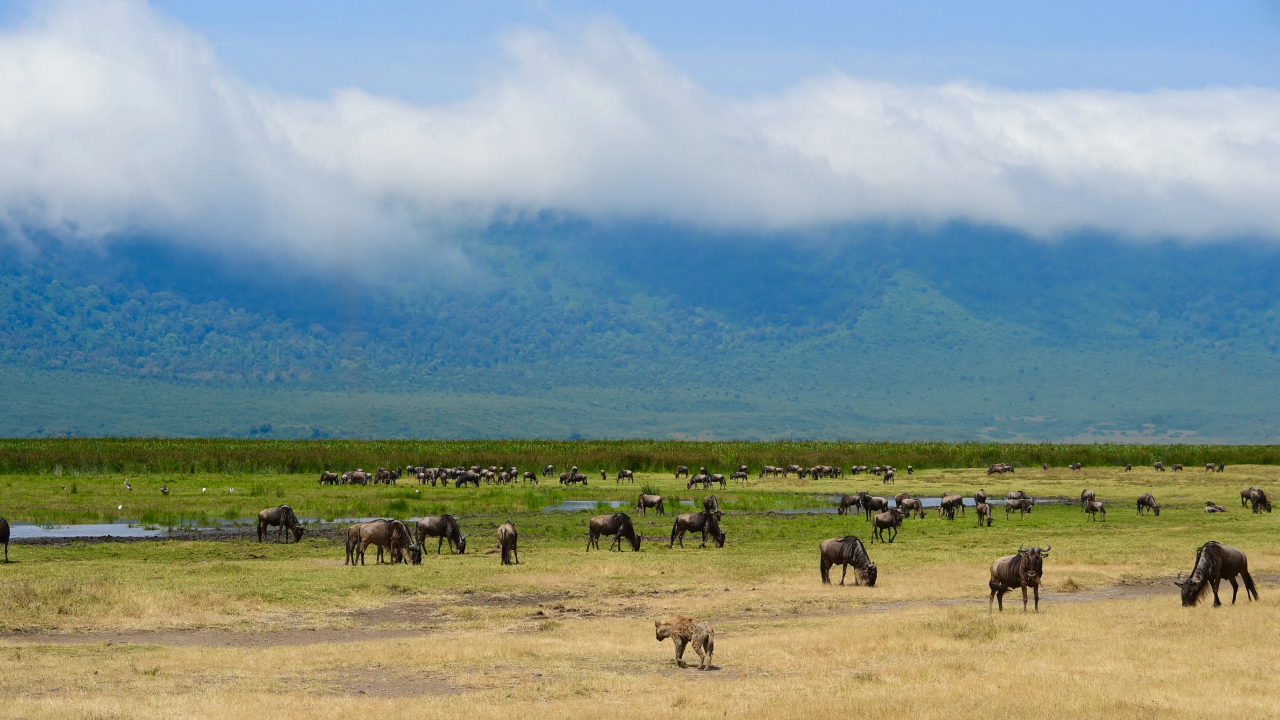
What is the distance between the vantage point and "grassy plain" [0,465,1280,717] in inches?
787

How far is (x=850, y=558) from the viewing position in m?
33.5

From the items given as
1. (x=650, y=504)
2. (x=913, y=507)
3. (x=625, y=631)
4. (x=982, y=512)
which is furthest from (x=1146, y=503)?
(x=625, y=631)

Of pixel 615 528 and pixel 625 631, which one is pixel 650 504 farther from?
pixel 625 631

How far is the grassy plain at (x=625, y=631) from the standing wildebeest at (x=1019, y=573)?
759 mm

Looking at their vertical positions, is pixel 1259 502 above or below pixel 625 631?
above

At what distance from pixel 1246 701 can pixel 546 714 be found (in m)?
9.99

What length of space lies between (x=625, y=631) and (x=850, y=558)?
852 cm

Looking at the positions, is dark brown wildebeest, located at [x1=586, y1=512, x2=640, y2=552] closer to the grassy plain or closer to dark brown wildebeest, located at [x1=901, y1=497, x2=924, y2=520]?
Answer: the grassy plain

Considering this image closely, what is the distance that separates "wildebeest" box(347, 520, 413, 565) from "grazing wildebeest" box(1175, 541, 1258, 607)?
21.1m

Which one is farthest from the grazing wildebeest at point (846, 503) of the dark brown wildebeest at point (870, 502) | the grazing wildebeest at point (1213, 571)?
the grazing wildebeest at point (1213, 571)

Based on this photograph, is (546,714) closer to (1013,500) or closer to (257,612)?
(257,612)

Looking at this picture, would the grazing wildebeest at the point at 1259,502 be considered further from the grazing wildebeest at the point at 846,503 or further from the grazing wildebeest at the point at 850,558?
the grazing wildebeest at the point at 850,558

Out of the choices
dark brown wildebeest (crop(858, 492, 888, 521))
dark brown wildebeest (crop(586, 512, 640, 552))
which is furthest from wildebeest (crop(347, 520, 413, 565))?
dark brown wildebeest (crop(858, 492, 888, 521))

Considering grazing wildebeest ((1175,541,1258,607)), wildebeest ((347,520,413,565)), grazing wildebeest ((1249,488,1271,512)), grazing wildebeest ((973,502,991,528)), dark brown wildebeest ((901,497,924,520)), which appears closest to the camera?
grazing wildebeest ((1175,541,1258,607))
